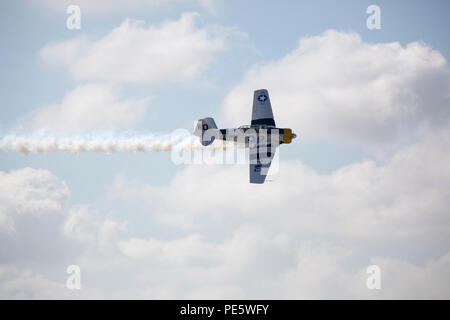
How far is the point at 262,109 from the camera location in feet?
218

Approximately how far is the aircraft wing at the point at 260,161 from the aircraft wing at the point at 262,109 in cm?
434

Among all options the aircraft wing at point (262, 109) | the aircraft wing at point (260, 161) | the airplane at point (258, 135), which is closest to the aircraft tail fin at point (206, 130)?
the airplane at point (258, 135)

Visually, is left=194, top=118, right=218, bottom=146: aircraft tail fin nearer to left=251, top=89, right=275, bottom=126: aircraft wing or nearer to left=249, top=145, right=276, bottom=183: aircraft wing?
left=251, top=89, right=275, bottom=126: aircraft wing

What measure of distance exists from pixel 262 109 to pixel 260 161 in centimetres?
799

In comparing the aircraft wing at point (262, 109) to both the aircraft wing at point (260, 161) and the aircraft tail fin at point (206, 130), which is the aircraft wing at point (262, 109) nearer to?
the aircraft wing at point (260, 161)

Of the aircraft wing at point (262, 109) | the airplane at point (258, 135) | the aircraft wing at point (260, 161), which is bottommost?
the aircraft wing at point (260, 161)

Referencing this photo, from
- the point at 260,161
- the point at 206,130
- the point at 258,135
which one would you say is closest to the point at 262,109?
the point at 258,135

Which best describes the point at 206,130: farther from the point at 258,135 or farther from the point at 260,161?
the point at 260,161

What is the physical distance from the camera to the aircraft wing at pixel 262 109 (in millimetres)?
65875
